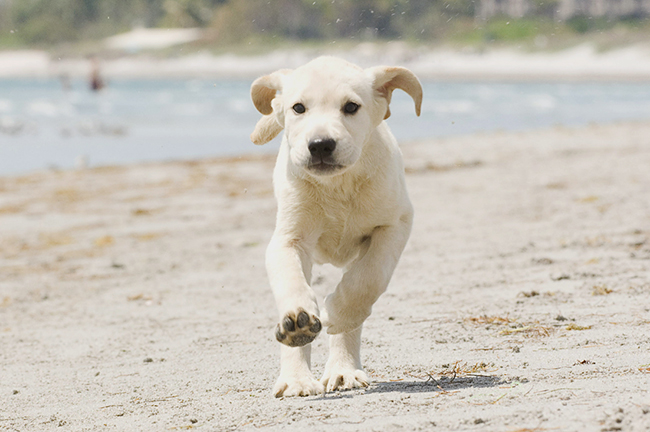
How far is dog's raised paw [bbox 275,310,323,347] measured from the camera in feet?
10.7

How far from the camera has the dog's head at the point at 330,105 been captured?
3.45 meters

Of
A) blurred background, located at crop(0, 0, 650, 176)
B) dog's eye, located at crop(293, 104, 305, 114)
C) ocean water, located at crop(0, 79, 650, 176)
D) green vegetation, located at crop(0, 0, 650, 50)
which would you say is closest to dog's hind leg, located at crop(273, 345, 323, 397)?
dog's eye, located at crop(293, 104, 305, 114)

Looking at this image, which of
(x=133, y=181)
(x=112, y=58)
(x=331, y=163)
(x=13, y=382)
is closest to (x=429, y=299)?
(x=331, y=163)

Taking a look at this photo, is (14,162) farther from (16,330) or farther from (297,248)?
(297,248)

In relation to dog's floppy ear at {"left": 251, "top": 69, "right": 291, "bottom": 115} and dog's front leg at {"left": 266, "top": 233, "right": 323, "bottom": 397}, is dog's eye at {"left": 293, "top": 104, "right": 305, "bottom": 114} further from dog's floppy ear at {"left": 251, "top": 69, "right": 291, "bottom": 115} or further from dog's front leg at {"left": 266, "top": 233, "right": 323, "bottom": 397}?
dog's front leg at {"left": 266, "top": 233, "right": 323, "bottom": 397}

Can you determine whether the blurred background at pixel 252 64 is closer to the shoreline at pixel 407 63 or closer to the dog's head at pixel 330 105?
the shoreline at pixel 407 63

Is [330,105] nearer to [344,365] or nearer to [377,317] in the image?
[344,365]

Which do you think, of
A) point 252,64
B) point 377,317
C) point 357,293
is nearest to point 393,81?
point 357,293

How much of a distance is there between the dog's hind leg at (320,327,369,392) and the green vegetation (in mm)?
62267

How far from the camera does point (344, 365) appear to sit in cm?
379

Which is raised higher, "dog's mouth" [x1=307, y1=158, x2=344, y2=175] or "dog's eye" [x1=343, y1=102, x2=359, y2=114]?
"dog's eye" [x1=343, y1=102, x2=359, y2=114]

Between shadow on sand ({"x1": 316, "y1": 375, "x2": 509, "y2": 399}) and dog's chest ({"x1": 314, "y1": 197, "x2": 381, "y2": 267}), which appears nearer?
shadow on sand ({"x1": 316, "y1": 375, "x2": 509, "y2": 399})

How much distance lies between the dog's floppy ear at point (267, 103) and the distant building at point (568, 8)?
71.1m

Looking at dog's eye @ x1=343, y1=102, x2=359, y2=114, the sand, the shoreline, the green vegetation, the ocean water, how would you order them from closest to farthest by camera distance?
the sand, dog's eye @ x1=343, y1=102, x2=359, y2=114, the ocean water, the shoreline, the green vegetation
